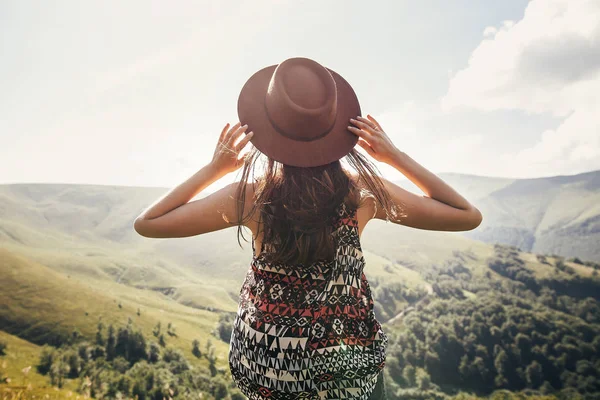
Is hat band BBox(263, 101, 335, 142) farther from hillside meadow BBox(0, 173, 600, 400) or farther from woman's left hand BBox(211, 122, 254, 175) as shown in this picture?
hillside meadow BBox(0, 173, 600, 400)

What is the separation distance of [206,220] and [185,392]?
8639cm

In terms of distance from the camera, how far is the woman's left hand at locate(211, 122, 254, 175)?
234 cm

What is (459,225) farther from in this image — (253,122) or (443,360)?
(443,360)

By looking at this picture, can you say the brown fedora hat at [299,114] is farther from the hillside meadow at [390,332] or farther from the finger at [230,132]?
the hillside meadow at [390,332]

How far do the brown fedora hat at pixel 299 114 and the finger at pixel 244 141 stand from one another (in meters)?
0.04

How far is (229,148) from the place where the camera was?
2352 millimetres

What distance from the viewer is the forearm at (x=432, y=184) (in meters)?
2.47

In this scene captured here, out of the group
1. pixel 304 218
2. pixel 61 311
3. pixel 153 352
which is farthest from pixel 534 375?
pixel 61 311

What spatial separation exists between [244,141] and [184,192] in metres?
0.53

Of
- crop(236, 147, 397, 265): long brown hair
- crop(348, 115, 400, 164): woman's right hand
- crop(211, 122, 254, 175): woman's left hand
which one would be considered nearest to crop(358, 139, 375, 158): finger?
crop(348, 115, 400, 164): woman's right hand

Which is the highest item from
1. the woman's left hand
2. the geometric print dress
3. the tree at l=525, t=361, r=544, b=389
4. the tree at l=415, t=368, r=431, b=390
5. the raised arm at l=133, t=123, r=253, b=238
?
the woman's left hand

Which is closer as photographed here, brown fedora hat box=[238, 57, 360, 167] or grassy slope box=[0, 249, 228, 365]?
brown fedora hat box=[238, 57, 360, 167]

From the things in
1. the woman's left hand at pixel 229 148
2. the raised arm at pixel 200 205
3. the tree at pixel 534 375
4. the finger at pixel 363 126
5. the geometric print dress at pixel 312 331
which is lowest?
the tree at pixel 534 375

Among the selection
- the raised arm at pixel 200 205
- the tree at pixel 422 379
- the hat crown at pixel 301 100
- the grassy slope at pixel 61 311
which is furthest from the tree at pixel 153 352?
the hat crown at pixel 301 100
